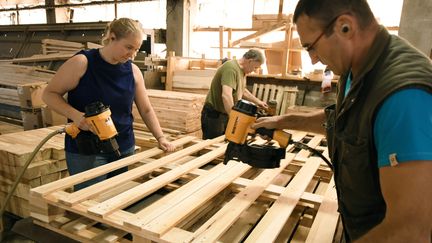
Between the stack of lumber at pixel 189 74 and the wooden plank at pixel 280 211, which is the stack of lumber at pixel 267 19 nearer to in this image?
the stack of lumber at pixel 189 74

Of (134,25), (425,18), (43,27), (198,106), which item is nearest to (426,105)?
(134,25)

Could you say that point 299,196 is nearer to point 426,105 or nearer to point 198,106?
point 426,105

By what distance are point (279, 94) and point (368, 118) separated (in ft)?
17.9

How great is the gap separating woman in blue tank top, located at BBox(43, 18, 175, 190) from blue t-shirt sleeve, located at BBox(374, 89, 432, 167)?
1810 mm

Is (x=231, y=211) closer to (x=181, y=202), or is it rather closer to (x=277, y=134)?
(x=181, y=202)

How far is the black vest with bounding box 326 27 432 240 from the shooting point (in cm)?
96

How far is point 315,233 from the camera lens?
154 cm

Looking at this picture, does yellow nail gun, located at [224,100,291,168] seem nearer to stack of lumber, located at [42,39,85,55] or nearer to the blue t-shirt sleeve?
the blue t-shirt sleeve

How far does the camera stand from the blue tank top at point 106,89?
2.24 meters

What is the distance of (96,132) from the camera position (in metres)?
2.05

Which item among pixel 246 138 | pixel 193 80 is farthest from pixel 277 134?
pixel 193 80

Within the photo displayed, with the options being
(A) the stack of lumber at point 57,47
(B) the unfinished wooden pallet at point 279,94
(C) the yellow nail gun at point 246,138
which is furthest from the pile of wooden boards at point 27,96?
(B) the unfinished wooden pallet at point 279,94

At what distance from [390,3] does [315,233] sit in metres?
7.10

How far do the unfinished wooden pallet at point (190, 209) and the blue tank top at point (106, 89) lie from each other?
354 millimetres
